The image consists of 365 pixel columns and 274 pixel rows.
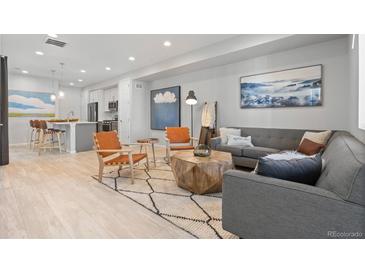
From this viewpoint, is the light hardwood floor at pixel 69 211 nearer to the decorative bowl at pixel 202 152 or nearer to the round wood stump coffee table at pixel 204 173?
the round wood stump coffee table at pixel 204 173

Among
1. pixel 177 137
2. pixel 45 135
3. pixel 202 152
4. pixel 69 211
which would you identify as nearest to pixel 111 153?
pixel 69 211

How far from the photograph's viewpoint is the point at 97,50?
499cm

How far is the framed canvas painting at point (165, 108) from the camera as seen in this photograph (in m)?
6.64

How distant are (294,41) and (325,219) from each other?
3555mm

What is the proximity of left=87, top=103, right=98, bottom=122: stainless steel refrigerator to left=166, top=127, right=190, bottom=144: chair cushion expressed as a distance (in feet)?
20.1

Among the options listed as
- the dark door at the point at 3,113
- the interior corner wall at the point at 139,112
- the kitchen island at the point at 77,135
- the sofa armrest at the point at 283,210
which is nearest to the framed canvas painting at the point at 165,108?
the interior corner wall at the point at 139,112

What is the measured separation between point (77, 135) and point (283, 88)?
5.66 meters

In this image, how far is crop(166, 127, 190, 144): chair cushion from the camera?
4.93 metres

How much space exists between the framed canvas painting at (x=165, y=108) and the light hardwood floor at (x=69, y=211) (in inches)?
143

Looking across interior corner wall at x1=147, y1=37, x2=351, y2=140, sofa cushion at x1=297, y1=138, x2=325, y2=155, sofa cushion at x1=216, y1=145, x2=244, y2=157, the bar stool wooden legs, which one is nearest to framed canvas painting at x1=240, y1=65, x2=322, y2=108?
interior corner wall at x1=147, y1=37, x2=351, y2=140
